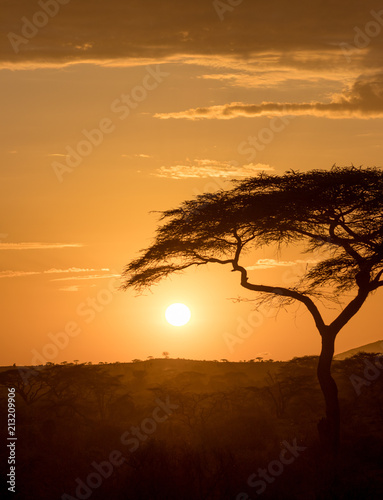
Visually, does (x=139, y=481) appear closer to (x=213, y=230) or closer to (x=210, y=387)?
(x=213, y=230)

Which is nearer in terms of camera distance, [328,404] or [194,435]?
[328,404]

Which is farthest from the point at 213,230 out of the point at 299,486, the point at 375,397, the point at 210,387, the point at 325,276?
the point at 210,387

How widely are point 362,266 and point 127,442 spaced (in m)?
9.60

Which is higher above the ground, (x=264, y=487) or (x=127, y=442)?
(x=127, y=442)

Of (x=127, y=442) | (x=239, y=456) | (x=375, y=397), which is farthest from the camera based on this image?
(x=375, y=397)

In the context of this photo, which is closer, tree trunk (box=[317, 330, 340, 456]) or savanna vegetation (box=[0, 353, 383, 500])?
savanna vegetation (box=[0, 353, 383, 500])

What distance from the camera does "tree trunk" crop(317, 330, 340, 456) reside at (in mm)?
23141

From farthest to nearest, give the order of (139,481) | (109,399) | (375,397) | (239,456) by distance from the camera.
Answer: (109,399)
(375,397)
(239,456)
(139,481)

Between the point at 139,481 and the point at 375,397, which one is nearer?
the point at 139,481

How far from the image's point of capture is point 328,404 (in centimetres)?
2367

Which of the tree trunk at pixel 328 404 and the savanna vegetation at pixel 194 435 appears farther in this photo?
the tree trunk at pixel 328 404

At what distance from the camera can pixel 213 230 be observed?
82.9 feet

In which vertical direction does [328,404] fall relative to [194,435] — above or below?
below

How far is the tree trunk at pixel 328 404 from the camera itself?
75.9 ft
